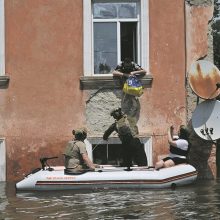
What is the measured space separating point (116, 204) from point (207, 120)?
4.86m

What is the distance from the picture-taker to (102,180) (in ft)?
43.3

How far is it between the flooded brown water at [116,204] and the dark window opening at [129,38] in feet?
12.7

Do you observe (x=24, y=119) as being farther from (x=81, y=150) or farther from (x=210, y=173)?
(x=210, y=173)

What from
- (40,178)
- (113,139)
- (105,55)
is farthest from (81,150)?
(105,55)

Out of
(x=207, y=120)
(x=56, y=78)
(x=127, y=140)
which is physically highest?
(x=56, y=78)

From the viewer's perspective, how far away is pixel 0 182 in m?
15.5

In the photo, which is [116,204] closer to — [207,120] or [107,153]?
[107,153]

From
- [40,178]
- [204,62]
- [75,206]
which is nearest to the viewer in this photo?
[75,206]

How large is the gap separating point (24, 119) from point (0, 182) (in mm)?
1616


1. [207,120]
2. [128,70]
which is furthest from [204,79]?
[128,70]

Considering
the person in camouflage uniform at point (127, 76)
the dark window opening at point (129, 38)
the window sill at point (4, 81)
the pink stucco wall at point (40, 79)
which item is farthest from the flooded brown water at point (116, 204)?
the dark window opening at point (129, 38)

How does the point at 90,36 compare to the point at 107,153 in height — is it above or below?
above

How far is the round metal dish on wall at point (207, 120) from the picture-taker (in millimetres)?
15180

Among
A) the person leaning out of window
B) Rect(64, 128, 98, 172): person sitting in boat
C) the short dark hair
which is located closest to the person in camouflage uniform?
the person leaning out of window
